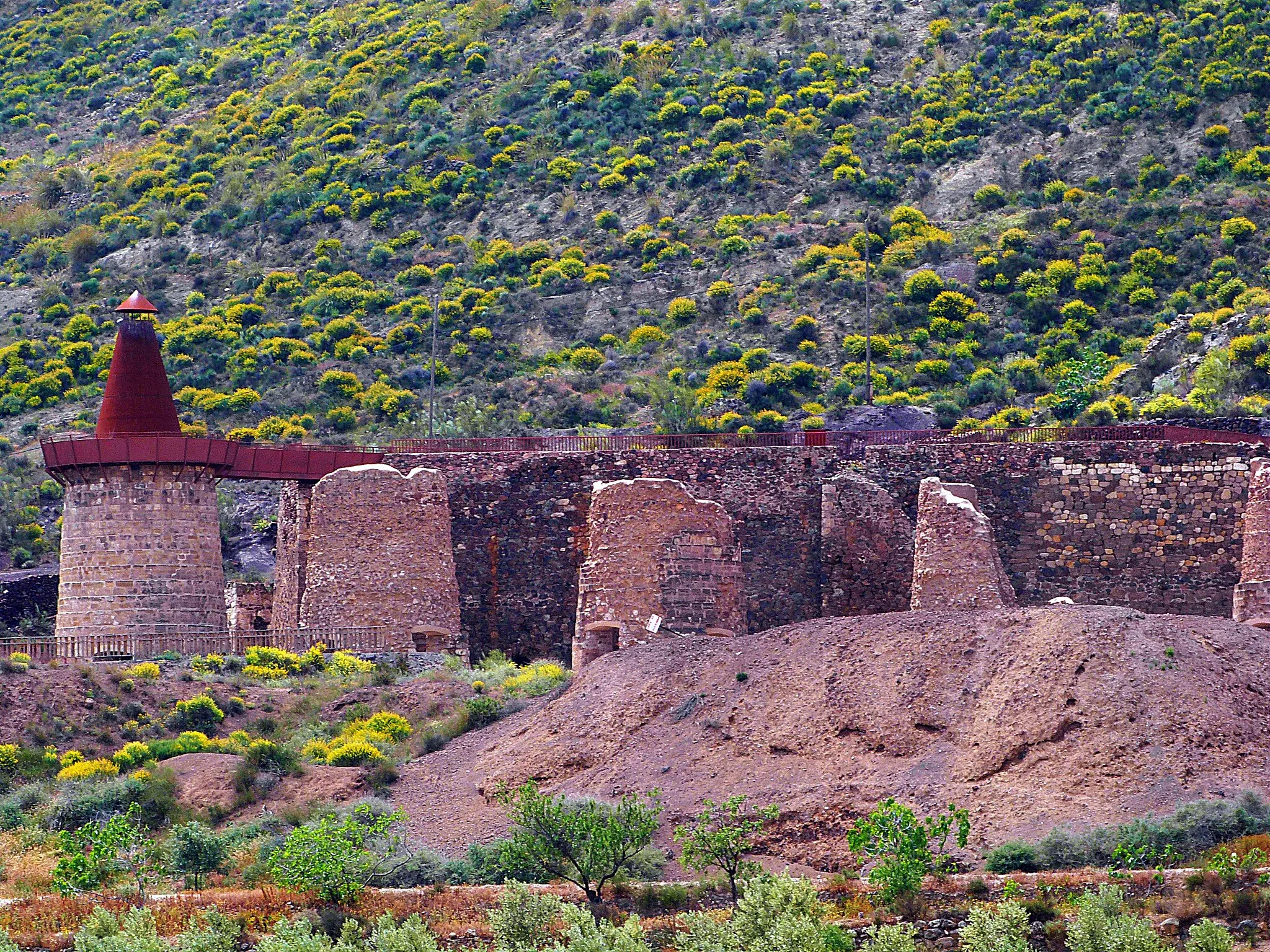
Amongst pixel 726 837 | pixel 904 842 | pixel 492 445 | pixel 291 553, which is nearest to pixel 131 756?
pixel 291 553

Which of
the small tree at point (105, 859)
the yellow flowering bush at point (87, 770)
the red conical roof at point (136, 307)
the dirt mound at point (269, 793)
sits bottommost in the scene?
the small tree at point (105, 859)

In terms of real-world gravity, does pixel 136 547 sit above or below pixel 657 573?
above

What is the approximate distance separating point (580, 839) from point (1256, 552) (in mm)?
16444

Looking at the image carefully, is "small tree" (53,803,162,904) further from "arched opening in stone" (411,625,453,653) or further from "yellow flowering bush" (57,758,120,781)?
"arched opening in stone" (411,625,453,653)

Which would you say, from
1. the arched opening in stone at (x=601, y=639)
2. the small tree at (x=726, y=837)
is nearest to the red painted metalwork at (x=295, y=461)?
the arched opening in stone at (x=601, y=639)

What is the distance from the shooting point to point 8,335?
72.9 metres

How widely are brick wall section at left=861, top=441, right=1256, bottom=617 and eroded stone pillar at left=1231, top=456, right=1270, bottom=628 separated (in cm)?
65

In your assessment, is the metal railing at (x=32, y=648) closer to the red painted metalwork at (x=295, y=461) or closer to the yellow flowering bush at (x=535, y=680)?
the red painted metalwork at (x=295, y=461)

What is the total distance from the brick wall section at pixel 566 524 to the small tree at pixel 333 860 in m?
13.1

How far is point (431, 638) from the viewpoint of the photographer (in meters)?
43.3

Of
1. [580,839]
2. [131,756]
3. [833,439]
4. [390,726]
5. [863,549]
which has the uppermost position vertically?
[833,439]

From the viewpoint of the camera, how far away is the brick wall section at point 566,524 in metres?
44.5

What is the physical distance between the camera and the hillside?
2495 inches

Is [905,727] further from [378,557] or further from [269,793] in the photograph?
[378,557]
